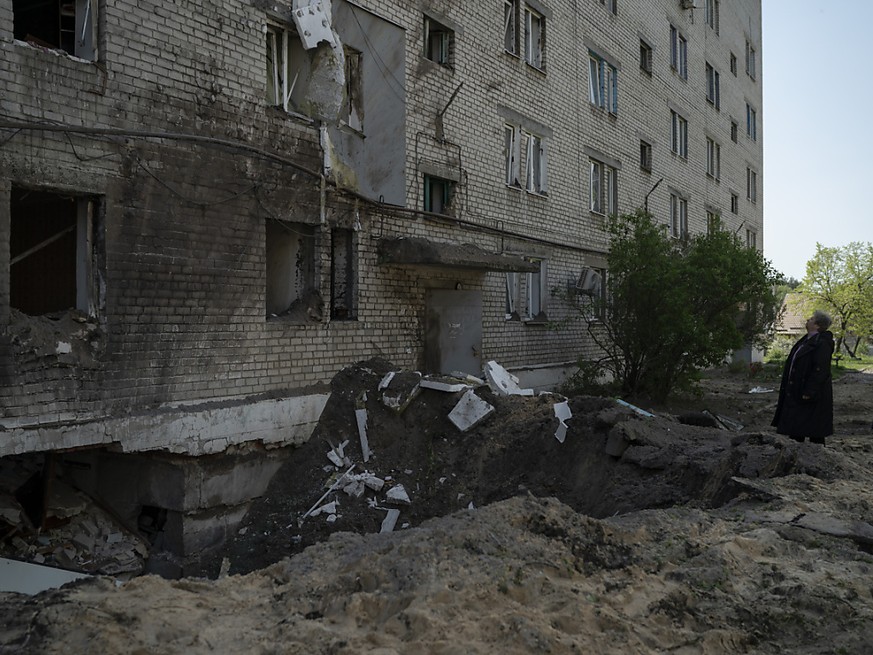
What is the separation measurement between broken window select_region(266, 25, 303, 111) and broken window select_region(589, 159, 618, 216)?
934cm

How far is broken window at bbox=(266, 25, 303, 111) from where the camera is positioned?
9094 millimetres

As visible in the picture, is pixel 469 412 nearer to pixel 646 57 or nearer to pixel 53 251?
pixel 53 251

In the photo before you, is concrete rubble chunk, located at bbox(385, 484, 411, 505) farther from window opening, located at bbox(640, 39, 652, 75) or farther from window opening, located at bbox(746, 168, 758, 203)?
window opening, located at bbox(746, 168, 758, 203)

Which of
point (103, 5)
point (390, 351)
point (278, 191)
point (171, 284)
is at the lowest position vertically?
point (390, 351)

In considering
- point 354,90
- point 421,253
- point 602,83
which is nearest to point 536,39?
point 602,83

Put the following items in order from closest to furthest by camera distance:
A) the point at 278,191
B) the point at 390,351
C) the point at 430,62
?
1. the point at 278,191
2. the point at 390,351
3. the point at 430,62

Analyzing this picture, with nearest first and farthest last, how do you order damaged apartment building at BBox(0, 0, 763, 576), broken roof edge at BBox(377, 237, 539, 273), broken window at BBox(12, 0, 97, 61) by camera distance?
damaged apartment building at BBox(0, 0, 763, 576), broken window at BBox(12, 0, 97, 61), broken roof edge at BBox(377, 237, 539, 273)

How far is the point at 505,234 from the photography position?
13.7 m

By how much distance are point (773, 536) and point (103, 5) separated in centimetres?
727

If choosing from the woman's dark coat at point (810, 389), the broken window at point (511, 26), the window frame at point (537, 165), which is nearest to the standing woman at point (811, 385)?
the woman's dark coat at point (810, 389)

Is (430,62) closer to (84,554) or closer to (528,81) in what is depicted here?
(528,81)

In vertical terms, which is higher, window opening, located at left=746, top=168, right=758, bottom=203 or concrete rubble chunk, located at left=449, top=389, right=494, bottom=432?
window opening, located at left=746, top=168, right=758, bottom=203

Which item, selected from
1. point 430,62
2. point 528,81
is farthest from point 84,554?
point 528,81

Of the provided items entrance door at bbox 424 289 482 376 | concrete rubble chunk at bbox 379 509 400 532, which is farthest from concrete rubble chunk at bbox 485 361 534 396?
concrete rubble chunk at bbox 379 509 400 532
